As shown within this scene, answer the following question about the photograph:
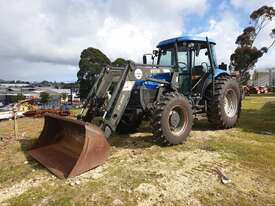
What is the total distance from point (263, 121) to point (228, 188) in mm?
6081

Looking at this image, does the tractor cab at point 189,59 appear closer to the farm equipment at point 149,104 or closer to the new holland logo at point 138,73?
the farm equipment at point 149,104

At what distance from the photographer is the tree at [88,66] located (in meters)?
25.9

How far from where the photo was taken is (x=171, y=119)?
235 inches

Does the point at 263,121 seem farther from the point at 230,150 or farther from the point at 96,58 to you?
the point at 96,58

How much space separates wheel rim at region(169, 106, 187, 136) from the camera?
599 cm

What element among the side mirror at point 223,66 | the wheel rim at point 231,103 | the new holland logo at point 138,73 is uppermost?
the side mirror at point 223,66

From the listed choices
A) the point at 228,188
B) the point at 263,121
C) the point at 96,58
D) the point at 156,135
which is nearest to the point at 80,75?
the point at 96,58

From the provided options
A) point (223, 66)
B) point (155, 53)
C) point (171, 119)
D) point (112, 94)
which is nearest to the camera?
point (112, 94)

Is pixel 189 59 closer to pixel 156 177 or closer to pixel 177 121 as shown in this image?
pixel 177 121

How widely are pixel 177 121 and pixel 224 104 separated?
2069 millimetres

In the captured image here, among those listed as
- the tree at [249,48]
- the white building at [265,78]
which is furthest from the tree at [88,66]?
the white building at [265,78]

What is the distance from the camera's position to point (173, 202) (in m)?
3.55

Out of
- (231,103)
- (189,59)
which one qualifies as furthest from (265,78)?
(189,59)

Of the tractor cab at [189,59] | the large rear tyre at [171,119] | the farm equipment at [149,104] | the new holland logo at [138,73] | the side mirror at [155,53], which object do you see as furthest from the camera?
the side mirror at [155,53]
